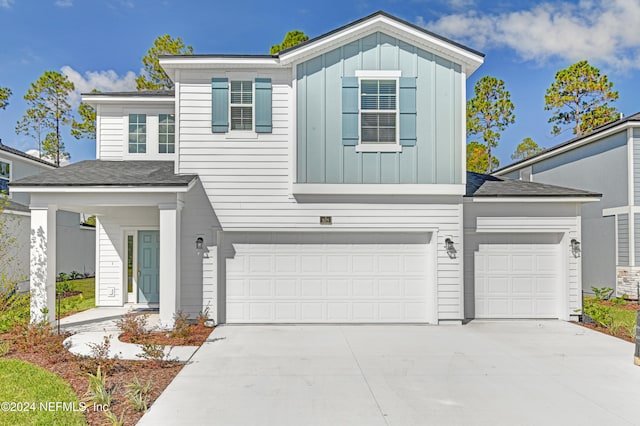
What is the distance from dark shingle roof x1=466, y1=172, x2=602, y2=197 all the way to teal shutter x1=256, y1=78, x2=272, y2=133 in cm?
502

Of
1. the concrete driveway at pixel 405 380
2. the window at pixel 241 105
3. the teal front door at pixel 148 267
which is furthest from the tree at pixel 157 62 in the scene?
the concrete driveway at pixel 405 380

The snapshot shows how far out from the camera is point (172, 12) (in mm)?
14812

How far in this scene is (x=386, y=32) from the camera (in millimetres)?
9594

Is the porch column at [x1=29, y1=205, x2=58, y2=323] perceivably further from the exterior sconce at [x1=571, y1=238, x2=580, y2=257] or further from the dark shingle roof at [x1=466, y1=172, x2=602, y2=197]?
the exterior sconce at [x1=571, y1=238, x2=580, y2=257]

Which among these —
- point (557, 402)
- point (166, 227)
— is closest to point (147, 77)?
point (166, 227)

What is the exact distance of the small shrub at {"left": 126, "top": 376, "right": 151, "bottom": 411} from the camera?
494cm

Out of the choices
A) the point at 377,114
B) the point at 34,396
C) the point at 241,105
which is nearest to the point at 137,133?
the point at 241,105

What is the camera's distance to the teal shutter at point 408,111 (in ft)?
31.2

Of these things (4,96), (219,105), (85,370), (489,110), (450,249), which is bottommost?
(85,370)

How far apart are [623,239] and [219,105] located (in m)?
13.0

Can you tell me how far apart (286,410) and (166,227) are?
529cm

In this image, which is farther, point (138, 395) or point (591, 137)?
point (591, 137)

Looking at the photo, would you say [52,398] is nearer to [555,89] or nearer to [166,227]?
[166,227]

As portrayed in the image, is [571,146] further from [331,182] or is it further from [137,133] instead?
[137,133]
